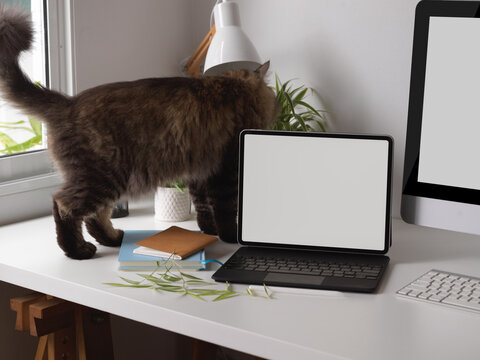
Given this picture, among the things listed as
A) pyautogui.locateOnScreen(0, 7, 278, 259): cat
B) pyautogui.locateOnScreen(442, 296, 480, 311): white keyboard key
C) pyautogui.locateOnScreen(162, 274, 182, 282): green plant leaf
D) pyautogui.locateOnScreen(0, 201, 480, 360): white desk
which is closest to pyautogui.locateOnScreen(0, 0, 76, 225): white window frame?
pyautogui.locateOnScreen(0, 201, 480, 360): white desk

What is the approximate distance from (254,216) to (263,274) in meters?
0.17

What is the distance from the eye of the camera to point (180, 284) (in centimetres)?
112

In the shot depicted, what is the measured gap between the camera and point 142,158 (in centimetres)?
125

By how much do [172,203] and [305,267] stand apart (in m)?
0.47

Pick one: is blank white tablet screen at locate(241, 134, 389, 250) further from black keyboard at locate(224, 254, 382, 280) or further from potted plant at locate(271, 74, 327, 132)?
potted plant at locate(271, 74, 327, 132)

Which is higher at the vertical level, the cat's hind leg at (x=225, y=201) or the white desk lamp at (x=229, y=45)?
the white desk lamp at (x=229, y=45)

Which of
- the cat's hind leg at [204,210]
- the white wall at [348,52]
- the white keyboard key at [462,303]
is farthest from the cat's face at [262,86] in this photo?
the white keyboard key at [462,303]

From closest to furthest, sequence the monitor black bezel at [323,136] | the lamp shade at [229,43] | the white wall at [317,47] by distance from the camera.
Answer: the monitor black bezel at [323,136]
the lamp shade at [229,43]
the white wall at [317,47]

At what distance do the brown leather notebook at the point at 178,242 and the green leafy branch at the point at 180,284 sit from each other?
0.05 m

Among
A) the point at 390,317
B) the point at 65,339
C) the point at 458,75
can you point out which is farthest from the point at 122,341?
the point at 458,75

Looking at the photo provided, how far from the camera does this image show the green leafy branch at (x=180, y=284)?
3.50 ft

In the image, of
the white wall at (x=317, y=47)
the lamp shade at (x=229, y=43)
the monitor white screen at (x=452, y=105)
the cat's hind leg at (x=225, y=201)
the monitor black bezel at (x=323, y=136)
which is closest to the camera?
the monitor white screen at (x=452, y=105)

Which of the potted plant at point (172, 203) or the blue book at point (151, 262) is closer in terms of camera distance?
the blue book at point (151, 262)

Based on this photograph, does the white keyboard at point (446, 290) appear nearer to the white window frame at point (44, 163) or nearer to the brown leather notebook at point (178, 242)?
the brown leather notebook at point (178, 242)
